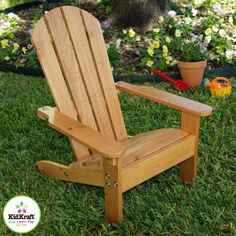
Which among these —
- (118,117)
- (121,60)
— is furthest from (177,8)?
(118,117)

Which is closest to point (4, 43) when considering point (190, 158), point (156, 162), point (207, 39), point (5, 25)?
point (5, 25)

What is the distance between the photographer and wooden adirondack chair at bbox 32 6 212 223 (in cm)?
233

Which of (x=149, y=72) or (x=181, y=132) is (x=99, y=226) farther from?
(x=149, y=72)

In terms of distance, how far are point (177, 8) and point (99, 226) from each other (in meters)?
3.71

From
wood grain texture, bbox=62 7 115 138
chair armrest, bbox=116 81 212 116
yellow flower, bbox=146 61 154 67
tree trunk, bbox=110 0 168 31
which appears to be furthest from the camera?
tree trunk, bbox=110 0 168 31

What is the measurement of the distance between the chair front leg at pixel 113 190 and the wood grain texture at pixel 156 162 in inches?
1.9

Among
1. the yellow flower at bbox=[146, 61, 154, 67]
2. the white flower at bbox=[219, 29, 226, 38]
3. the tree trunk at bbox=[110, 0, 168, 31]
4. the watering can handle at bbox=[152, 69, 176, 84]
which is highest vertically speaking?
the tree trunk at bbox=[110, 0, 168, 31]

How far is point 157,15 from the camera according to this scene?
16.6 feet

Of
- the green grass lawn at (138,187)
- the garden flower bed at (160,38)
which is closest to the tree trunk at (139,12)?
the garden flower bed at (160,38)

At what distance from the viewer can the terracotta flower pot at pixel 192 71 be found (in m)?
4.12

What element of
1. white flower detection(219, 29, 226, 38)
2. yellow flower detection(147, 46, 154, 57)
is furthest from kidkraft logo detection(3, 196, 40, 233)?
white flower detection(219, 29, 226, 38)

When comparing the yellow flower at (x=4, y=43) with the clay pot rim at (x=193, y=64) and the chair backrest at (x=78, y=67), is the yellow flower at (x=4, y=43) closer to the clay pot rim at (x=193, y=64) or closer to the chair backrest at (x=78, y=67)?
the clay pot rim at (x=193, y=64)

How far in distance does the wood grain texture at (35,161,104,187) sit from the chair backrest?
33 cm

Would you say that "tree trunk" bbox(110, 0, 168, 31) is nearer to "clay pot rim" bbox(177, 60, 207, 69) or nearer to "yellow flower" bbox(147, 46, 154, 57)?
"yellow flower" bbox(147, 46, 154, 57)
